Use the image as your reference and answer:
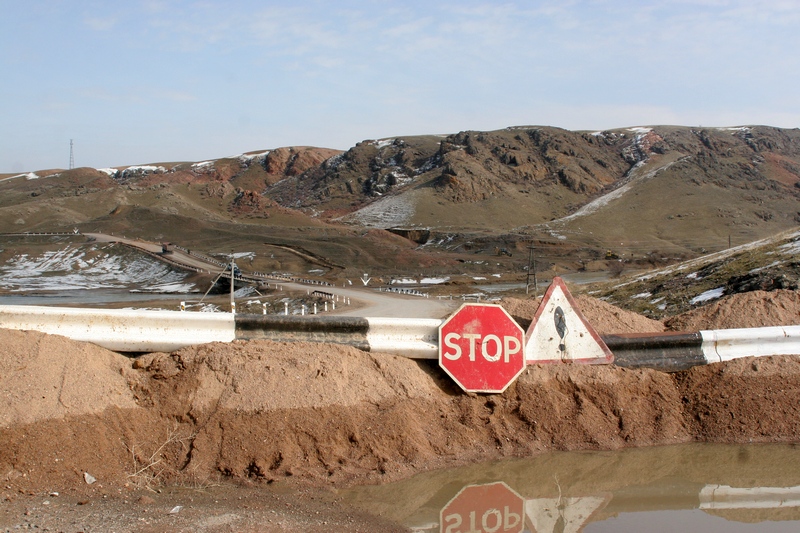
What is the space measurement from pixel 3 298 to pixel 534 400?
5564 centimetres

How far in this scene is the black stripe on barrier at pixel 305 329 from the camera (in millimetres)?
7977

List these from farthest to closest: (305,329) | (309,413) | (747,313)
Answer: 1. (747,313)
2. (305,329)
3. (309,413)

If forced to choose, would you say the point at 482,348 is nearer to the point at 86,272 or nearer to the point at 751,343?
the point at 751,343

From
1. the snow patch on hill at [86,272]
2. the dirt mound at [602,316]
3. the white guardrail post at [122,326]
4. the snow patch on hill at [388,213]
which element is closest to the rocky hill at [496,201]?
the snow patch on hill at [388,213]

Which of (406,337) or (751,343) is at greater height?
(406,337)

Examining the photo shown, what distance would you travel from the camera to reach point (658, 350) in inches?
337

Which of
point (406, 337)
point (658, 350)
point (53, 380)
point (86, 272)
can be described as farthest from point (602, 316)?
point (86, 272)

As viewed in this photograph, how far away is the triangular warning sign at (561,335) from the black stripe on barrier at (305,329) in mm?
1906

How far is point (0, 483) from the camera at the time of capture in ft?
18.6

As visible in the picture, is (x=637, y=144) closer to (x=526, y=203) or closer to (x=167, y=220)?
(x=526, y=203)

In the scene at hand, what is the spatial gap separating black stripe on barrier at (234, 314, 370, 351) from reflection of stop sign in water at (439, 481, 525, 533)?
2.20 meters

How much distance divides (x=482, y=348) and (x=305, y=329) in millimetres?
1970

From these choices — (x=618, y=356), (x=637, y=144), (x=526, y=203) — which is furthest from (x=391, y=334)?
(x=637, y=144)

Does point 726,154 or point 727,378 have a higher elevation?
point 726,154
